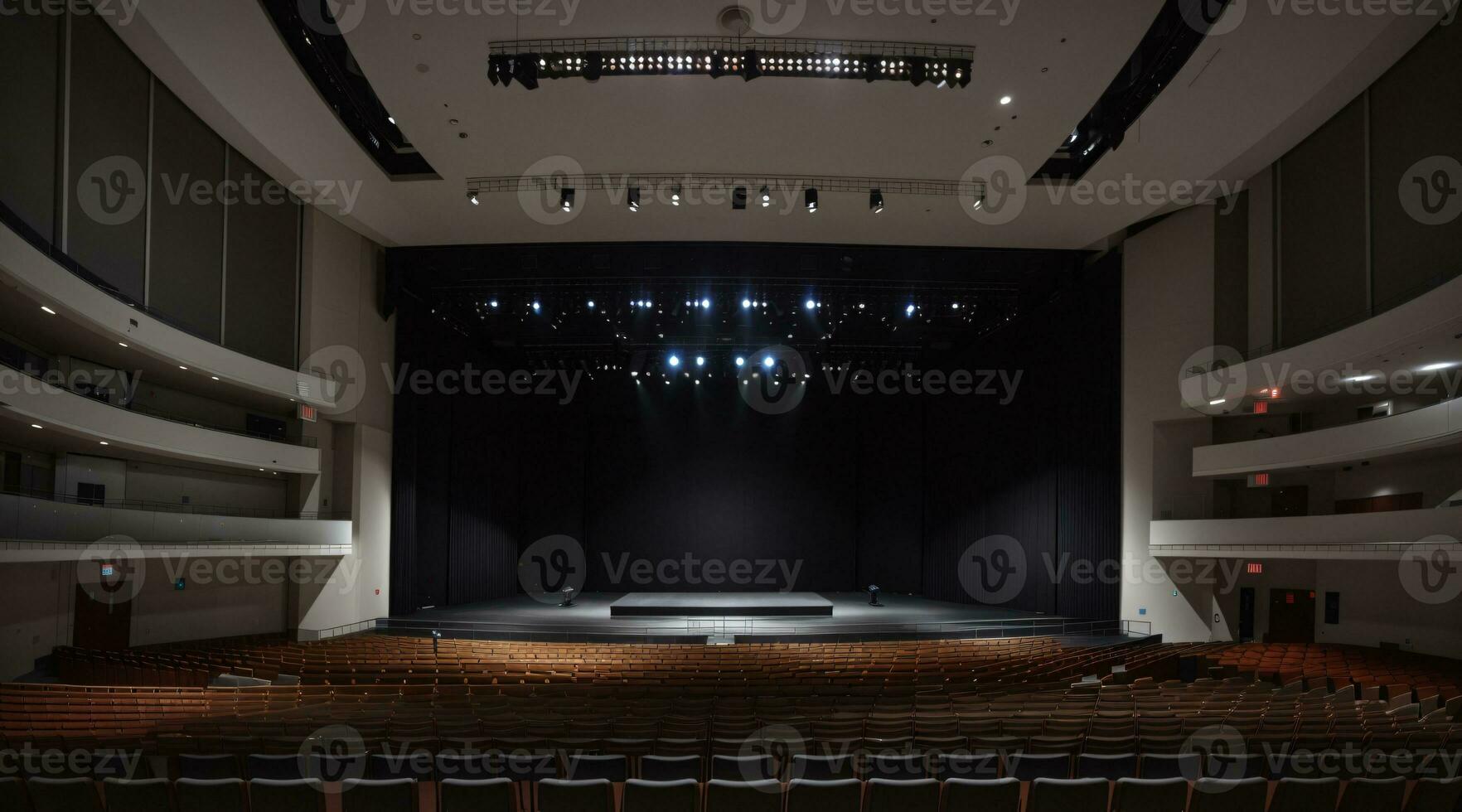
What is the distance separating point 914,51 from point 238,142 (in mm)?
14112

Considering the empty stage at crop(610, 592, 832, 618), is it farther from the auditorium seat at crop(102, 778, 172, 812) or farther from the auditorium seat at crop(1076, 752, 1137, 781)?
the auditorium seat at crop(102, 778, 172, 812)

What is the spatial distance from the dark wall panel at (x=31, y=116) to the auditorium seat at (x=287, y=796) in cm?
1156

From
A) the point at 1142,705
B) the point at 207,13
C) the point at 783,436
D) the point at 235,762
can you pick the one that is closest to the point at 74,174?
the point at 207,13

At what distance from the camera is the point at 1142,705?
341 inches

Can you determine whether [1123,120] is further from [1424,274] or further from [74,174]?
[74,174]

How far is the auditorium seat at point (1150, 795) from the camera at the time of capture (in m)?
4.91

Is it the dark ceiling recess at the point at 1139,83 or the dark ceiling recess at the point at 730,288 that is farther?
the dark ceiling recess at the point at 730,288
